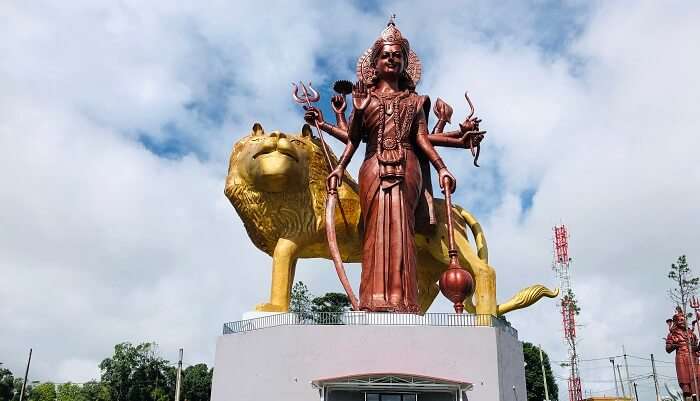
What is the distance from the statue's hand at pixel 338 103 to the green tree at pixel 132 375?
21098 millimetres

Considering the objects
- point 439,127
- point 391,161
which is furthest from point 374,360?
point 439,127

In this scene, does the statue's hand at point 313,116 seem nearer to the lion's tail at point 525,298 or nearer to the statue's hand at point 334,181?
the statue's hand at point 334,181

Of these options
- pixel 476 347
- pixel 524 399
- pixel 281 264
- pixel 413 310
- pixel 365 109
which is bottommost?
pixel 524 399

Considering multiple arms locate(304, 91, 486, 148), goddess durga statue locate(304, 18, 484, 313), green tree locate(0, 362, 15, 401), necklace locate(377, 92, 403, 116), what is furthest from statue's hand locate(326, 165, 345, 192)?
green tree locate(0, 362, 15, 401)

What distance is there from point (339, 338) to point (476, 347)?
6.66 feet

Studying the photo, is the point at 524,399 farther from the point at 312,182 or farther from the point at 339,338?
the point at 312,182

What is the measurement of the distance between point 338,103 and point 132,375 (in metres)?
22.2

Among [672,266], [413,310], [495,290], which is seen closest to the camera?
[413,310]

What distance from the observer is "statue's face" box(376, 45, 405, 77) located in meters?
11.8

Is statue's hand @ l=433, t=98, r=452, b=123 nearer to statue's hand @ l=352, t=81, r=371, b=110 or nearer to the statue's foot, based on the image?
statue's hand @ l=352, t=81, r=371, b=110

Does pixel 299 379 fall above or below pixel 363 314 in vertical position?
below

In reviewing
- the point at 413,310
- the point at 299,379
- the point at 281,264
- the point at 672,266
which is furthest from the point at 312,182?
the point at 672,266

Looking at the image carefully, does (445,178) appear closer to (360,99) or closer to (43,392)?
(360,99)

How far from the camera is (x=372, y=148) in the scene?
1145 cm
